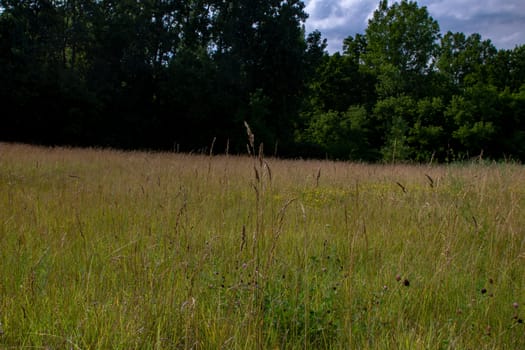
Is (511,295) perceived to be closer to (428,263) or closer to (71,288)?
(428,263)

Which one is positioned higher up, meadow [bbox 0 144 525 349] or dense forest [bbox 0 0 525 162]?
dense forest [bbox 0 0 525 162]

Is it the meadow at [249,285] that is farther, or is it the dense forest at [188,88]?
the dense forest at [188,88]

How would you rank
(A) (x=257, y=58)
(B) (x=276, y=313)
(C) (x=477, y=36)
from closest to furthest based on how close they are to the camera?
(B) (x=276, y=313) → (A) (x=257, y=58) → (C) (x=477, y=36)

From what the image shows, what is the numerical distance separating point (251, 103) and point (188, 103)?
10.7 ft

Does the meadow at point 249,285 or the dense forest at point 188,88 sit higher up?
the dense forest at point 188,88

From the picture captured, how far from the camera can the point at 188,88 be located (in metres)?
18.1

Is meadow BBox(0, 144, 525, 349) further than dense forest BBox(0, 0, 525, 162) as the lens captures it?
No

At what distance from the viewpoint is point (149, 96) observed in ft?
64.0

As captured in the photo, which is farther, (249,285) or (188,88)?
(188,88)

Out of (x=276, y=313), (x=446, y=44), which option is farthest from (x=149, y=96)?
(x=446, y=44)

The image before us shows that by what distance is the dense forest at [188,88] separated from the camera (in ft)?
55.1

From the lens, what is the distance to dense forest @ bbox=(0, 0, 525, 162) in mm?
16781

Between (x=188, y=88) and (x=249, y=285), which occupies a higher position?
(x=188, y=88)

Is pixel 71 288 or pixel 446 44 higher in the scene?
pixel 446 44
